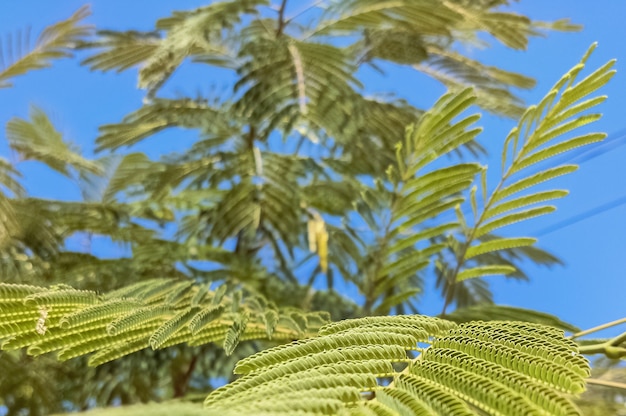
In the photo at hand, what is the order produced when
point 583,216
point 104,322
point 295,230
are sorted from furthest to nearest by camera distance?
point 583,216, point 295,230, point 104,322

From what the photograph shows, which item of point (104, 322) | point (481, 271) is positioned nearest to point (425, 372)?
point (104, 322)

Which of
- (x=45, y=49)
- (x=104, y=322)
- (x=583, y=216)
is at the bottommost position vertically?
(x=104, y=322)

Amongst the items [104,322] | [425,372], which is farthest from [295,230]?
[425,372]

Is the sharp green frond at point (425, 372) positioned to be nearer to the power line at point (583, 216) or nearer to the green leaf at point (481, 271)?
the green leaf at point (481, 271)

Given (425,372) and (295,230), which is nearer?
(425,372)

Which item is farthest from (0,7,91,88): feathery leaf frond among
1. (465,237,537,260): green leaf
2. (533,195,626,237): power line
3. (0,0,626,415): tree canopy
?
(533,195,626,237): power line

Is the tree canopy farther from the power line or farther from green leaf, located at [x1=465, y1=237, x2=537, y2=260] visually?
the power line

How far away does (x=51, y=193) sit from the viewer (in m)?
1.67

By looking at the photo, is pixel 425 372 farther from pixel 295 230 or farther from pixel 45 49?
pixel 45 49

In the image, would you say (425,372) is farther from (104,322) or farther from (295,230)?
(295,230)

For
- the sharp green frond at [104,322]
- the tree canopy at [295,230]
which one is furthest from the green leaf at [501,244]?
the sharp green frond at [104,322]

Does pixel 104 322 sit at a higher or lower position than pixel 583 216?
lower

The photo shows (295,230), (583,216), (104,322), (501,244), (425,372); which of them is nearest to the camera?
(425,372)

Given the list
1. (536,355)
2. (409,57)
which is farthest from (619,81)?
(536,355)
